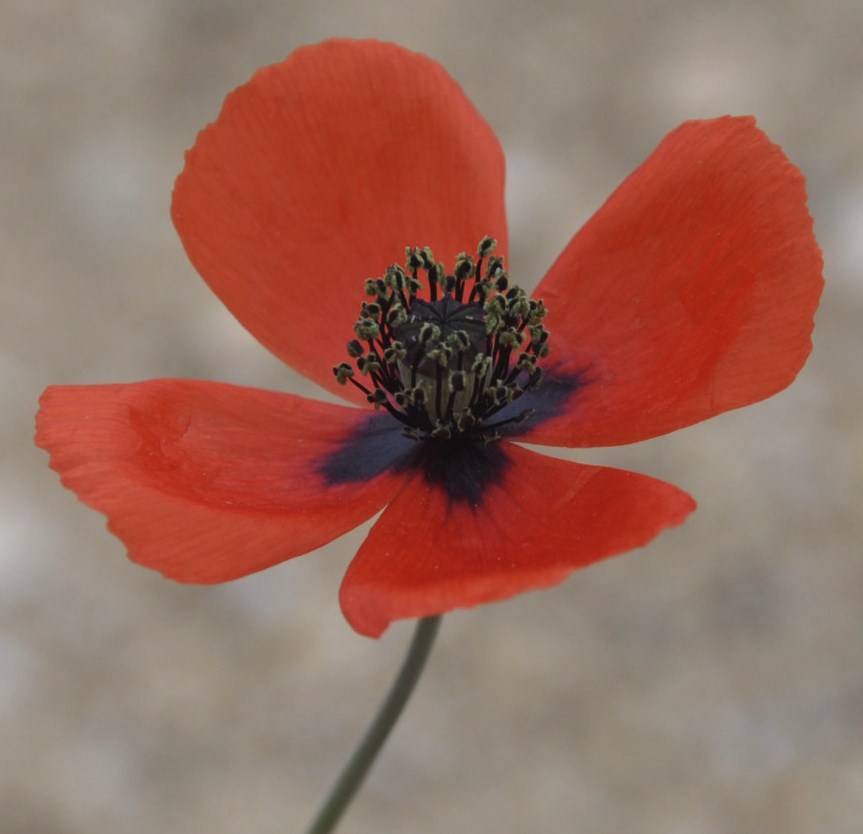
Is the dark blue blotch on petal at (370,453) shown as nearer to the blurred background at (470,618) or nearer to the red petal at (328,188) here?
the red petal at (328,188)

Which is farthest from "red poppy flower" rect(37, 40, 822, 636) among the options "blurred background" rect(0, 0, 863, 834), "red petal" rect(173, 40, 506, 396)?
"blurred background" rect(0, 0, 863, 834)

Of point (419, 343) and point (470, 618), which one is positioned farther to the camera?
point (470, 618)

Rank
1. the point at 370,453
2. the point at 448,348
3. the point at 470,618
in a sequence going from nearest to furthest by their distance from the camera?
1. the point at 448,348
2. the point at 370,453
3. the point at 470,618

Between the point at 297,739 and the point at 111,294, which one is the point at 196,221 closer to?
the point at 297,739

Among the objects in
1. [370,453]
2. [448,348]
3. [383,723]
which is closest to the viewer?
[383,723]

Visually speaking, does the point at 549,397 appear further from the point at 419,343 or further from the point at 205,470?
the point at 205,470

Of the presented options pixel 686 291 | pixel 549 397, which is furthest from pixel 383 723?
pixel 686 291

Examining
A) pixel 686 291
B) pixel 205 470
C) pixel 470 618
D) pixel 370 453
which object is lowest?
pixel 205 470

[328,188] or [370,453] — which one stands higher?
[328,188]
